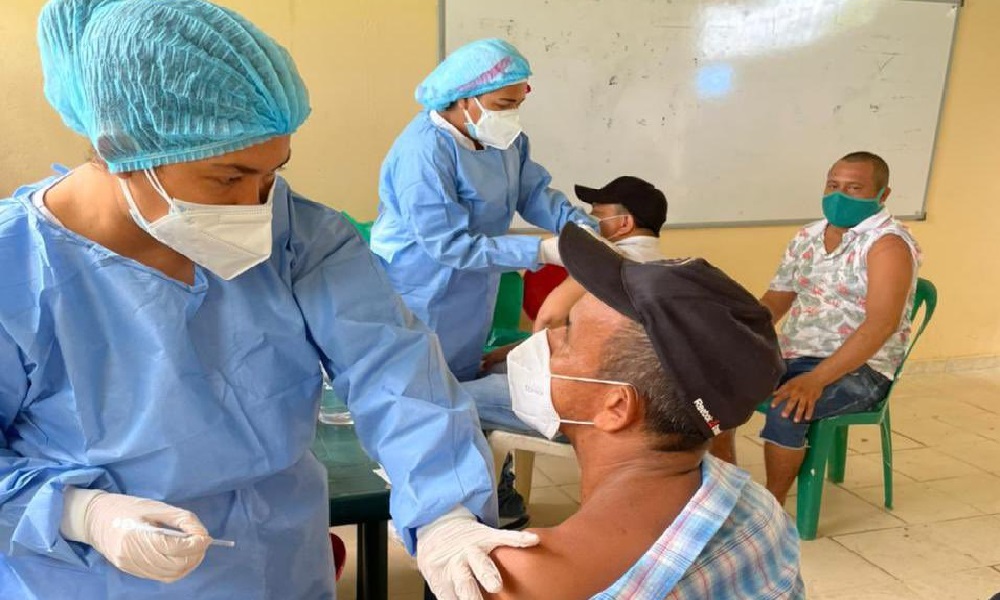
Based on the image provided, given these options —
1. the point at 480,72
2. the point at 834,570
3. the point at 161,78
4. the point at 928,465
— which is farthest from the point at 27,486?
the point at 928,465

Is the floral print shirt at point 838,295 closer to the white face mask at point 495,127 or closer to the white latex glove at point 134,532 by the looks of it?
the white face mask at point 495,127

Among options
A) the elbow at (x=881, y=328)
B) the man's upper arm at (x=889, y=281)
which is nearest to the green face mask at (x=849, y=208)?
the man's upper arm at (x=889, y=281)

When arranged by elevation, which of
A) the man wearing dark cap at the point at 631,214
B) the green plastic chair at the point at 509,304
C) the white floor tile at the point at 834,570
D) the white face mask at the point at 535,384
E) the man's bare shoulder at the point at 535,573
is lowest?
the white floor tile at the point at 834,570

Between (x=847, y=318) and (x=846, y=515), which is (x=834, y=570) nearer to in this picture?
(x=846, y=515)

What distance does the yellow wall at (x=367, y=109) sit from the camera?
284 cm

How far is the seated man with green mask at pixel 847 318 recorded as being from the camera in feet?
8.43

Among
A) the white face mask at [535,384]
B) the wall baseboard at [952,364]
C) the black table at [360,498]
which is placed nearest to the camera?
the white face mask at [535,384]

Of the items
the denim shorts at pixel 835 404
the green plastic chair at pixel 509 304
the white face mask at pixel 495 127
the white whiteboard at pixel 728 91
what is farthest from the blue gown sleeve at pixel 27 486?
the white whiteboard at pixel 728 91

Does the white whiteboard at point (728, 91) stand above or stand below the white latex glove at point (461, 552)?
above

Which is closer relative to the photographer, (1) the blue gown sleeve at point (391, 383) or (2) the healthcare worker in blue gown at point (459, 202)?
(1) the blue gown sleeve at point (391, 383)

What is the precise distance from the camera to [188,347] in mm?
961

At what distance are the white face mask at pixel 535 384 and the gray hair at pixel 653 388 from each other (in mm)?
112

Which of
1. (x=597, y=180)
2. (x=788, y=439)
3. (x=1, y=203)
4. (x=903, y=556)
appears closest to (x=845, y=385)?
(x=788, y=439)

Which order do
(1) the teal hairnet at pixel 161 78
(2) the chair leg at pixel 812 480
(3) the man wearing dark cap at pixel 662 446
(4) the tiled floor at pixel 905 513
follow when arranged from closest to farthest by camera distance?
(1) the teal hairnet at pixel 161 78, (3) the man wearing dark cap at pixel 662 446, (4) the tiled floor at pixel 905 513, (2) the chair leg at pixel 812 480
